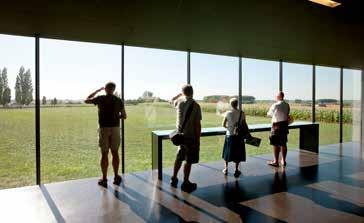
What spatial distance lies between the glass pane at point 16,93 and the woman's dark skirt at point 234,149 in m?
3.25

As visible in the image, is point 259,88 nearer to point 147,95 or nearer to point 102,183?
point 147,95

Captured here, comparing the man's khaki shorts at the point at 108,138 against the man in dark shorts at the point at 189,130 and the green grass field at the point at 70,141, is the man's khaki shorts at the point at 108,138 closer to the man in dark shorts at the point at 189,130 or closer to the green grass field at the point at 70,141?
the green grass field at the point at 70,141

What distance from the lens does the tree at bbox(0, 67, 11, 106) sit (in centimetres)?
445

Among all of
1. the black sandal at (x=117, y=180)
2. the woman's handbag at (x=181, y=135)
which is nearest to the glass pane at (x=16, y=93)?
the black sandal at (x=117, y=180)

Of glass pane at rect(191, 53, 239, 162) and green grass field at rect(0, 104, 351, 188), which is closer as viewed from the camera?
green grass field at rect(0, 104, 351, 188)

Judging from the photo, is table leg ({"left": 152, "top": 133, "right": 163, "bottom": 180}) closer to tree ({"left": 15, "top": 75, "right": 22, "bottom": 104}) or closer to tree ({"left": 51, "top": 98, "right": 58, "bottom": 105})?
tree ({"left": 51, "top": 98, "right": 58, "bottom": 105})

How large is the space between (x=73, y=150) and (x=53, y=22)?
3917 mm

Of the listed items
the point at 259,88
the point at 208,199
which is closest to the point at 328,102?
the point at 259,88

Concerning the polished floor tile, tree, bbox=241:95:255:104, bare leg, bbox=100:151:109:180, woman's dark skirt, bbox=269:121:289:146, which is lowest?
the polished floor tile

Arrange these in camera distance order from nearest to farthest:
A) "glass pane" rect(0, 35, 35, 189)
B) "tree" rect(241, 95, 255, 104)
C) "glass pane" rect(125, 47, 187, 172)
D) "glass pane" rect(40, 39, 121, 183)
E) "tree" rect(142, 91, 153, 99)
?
"glass pane" rect(0, 35, 35, 189) → "glass pane" rect(40, 39, 121, 183) → "glass pane" rect(125, 47, 187, 172) → "tree" rect(142, 91, 153, 99) → "tree" rect(241, 95, 255, 104)

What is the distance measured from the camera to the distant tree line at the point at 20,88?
4.47 metres

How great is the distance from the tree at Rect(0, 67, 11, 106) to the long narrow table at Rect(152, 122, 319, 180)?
2.47 m

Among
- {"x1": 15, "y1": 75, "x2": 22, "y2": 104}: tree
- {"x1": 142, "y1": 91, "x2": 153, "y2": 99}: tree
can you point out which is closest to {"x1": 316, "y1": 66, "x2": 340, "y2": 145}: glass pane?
{"x1": 142, "y1": 91, "x2": 153, "y2": 99}: tree

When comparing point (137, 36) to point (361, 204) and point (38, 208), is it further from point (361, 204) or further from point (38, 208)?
point (361, 204)
